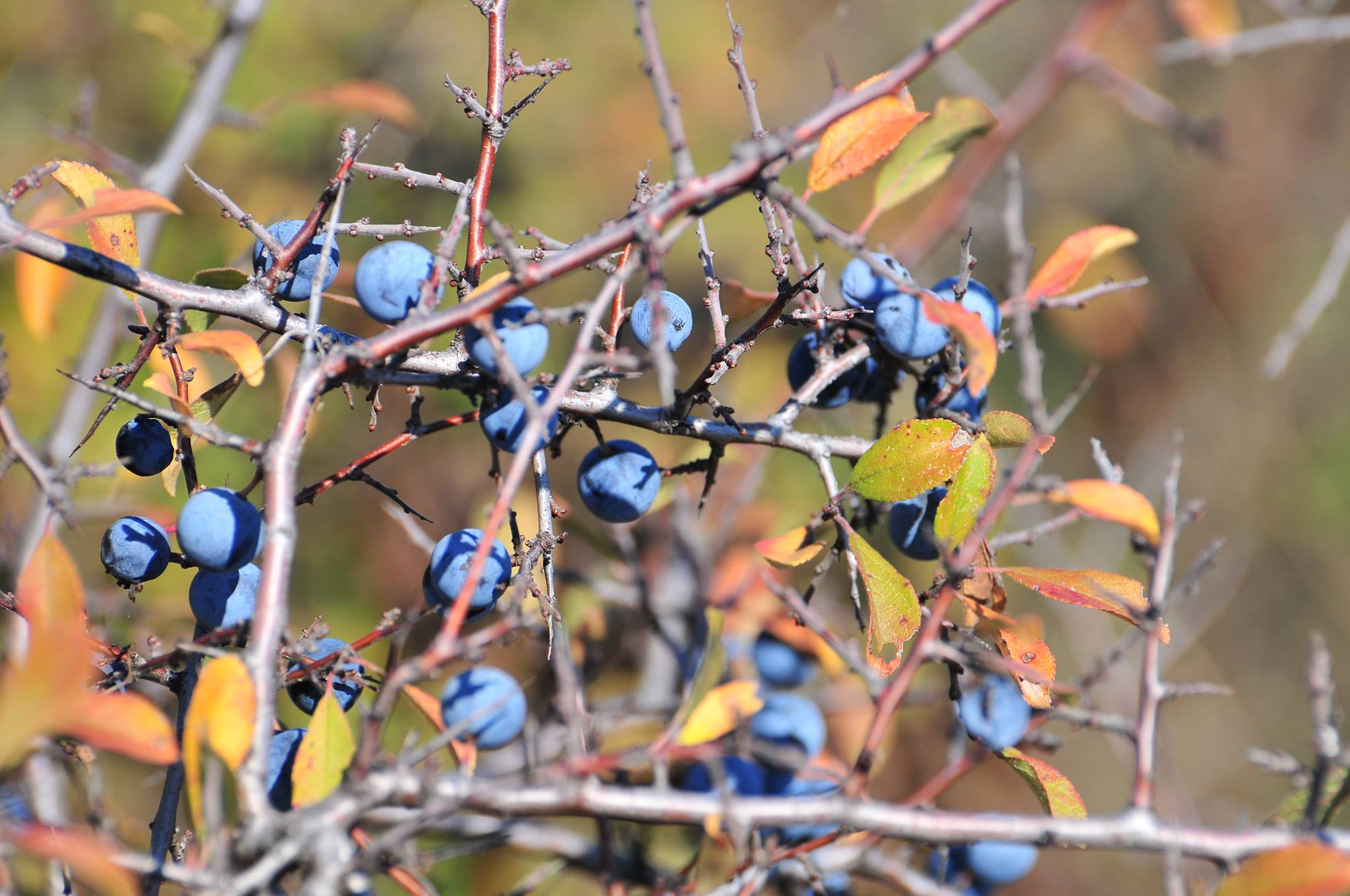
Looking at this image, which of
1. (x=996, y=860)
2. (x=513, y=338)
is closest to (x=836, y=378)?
(x=513, y=338)

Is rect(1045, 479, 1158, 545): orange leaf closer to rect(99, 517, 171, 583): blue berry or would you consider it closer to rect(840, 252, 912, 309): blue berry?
rect(840, 252, 912, 309): blue berry

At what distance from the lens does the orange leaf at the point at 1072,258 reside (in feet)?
3.44

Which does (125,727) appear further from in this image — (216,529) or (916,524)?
(916,524)

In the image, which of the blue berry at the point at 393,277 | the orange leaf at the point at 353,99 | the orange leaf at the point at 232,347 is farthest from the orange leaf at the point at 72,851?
the orange leaf at the point at 353,99

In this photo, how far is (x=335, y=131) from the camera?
2684 millimetres

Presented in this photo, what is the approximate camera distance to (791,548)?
100 cm

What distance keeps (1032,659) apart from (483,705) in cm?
52

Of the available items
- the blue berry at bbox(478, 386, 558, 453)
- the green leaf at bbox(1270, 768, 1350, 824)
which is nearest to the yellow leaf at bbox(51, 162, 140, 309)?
the blue berry at bbox(478, 386, 558, 453)

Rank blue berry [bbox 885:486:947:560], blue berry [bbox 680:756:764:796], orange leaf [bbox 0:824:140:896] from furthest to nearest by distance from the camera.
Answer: blue berry [bbox 680:756:764:796], blue berry [bbox 885:486:947:560], orange leaf [bbox 0:824:140:896]

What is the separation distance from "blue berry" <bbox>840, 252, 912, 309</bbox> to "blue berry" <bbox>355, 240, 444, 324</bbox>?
17.3 inches

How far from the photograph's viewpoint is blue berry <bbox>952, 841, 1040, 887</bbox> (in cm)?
132

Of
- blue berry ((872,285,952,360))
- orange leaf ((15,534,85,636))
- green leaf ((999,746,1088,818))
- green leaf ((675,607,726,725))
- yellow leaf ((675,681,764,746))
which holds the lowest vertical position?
green leaf ((999,746,1088,818))

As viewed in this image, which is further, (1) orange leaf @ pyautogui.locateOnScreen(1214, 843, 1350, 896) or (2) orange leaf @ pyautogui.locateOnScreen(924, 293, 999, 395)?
(2) orange leaf @ pyautogui.locateOnScreen(924, 293, 999, 395)

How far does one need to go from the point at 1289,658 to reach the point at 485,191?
171 inches
